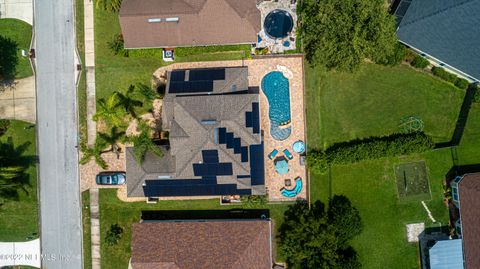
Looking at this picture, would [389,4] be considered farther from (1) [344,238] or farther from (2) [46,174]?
(2) [46,174]

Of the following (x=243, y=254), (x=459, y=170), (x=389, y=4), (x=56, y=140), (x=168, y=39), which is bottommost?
(x=243, y=254)

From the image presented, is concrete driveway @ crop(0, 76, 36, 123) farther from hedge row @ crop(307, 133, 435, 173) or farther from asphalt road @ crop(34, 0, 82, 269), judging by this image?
hedge row @ crop(307, 133, 435, 173)

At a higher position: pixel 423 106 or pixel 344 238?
pixel 423 106

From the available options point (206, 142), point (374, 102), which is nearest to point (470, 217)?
point (374, 102)

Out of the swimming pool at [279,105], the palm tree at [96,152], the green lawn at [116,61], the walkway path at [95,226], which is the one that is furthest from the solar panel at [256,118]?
the walkway path at [95,226]

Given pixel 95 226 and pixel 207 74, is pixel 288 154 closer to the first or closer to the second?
pixel 207 74

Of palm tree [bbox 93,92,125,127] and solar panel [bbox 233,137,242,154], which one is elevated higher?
palm tree [bbox 93,92,125,127]

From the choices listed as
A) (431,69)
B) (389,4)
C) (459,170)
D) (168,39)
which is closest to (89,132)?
(168,39)

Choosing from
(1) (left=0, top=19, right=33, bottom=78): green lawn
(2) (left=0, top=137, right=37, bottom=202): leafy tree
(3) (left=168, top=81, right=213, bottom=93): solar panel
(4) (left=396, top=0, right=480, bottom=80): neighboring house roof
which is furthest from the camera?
(1) (left=0, top=19, right=33, bottom=78): green lawn

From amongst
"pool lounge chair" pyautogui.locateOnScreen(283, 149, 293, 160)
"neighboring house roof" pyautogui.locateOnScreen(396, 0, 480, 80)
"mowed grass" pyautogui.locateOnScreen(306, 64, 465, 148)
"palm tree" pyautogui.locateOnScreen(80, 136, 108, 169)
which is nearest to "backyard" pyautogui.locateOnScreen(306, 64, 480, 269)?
"mowed grass" pyautogui.locateOnScreen(306, 64, 465, 148)
